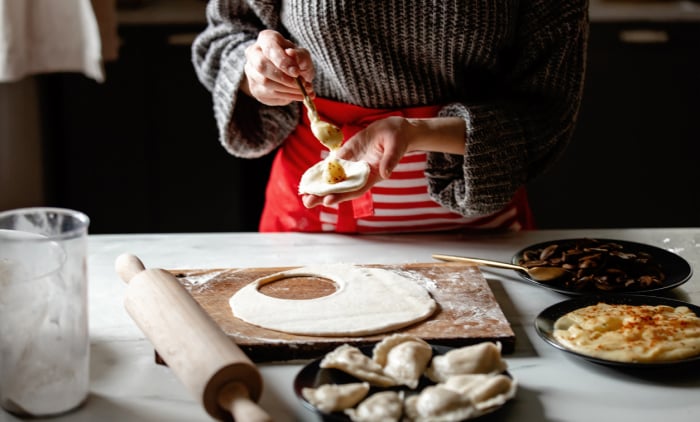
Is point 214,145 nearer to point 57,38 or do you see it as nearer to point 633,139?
point 57,38

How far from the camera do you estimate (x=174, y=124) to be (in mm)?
3072

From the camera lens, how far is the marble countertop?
2.98 meters

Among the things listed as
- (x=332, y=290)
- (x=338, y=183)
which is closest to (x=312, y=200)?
(x=338, y=183)

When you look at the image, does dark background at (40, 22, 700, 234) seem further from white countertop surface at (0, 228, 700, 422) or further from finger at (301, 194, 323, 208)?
finger at (301, 194, 323, 208)

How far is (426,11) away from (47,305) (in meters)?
0.83

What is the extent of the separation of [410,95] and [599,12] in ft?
5.86

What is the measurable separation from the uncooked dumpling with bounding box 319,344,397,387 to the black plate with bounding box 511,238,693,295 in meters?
0.36

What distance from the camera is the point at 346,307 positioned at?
111 cm

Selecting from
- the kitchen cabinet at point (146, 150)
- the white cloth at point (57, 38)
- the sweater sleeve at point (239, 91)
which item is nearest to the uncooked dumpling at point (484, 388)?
the sweater sleeve at point (239, 91)

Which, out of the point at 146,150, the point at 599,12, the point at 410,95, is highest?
the point at 599,12

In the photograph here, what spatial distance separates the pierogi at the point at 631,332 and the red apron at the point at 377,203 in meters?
0.50

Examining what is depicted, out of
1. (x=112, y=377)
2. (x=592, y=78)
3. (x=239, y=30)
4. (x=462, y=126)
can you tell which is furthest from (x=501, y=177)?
(x=592, y=78)

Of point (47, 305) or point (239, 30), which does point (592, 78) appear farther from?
point (47, 305)

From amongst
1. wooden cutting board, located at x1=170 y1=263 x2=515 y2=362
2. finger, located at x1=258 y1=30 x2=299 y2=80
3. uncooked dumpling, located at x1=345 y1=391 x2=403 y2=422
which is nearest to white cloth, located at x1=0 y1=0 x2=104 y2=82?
finger, located at x1=258 y1=30 x2=299 y2=80
